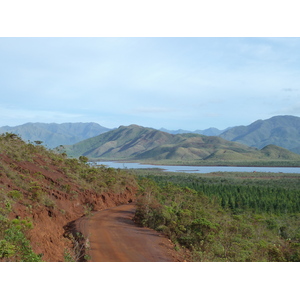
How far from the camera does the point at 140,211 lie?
15.1 m

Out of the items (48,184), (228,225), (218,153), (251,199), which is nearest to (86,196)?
(48,184)

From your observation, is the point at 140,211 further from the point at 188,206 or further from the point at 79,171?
the point at 79,171

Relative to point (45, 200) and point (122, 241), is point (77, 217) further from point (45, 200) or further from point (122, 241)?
point (122, 241)

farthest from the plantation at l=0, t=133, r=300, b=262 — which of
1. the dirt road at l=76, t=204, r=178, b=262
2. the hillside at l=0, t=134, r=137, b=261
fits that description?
the dirt road at l=76, t=204, r=178, b=262

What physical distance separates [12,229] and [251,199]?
29384 mm

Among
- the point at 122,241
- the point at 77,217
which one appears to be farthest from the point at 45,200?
the point at 122,241

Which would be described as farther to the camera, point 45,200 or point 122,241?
point 45,200

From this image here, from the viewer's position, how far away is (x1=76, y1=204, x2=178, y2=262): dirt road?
30.7 ft

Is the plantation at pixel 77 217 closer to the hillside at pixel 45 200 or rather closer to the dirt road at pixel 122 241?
the hillside at pixel 45 200

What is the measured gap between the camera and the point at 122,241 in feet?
36.1

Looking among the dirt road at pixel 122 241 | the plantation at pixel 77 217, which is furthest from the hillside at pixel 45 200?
the dirt road at pixel 122 241

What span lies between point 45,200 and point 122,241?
16.3ft

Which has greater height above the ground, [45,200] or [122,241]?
[45,200]

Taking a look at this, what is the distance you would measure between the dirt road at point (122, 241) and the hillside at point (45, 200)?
58 centimetres
